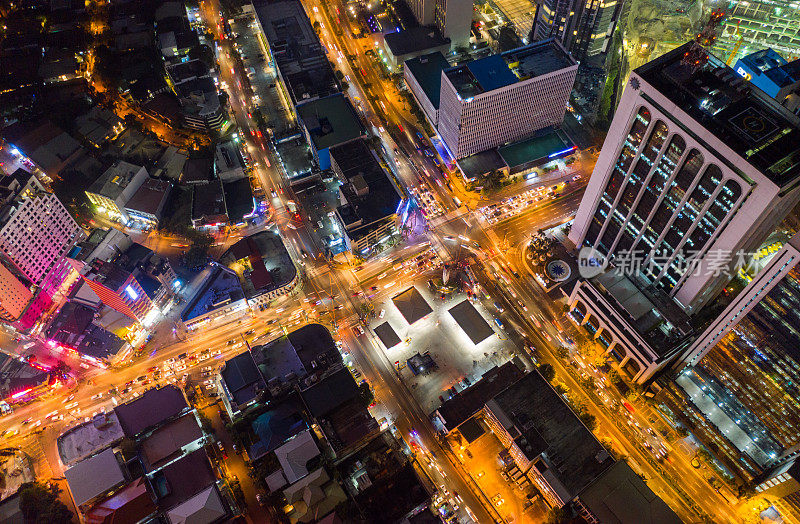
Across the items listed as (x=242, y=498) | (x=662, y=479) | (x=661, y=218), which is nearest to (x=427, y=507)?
(x=242, y=498)

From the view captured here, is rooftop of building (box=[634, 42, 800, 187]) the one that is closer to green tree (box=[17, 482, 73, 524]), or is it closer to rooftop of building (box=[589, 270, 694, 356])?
rooftop of building (box=[589, 270, 694, 356])

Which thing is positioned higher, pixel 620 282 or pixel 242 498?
pixel 242 498

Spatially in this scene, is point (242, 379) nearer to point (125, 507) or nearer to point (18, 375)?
point (125, 507)

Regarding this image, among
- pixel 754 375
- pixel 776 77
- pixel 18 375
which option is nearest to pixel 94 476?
pixel 18 375

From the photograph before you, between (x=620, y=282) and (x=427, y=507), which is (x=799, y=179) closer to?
(x=620, y=282)

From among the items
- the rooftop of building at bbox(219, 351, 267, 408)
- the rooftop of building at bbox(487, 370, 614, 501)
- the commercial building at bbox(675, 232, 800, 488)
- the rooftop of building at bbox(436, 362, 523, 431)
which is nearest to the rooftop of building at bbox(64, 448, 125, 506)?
the rooftop of building at bbox(219, 351, 267, 408)

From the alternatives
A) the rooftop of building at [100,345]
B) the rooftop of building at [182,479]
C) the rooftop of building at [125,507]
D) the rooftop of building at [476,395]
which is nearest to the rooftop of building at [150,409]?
the rooftop of building at [182,479]
